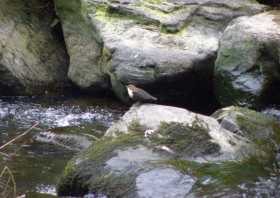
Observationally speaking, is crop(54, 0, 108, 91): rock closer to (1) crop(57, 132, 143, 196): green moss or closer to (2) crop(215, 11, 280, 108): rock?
(2) crop(215, 11, 280, 108): rock

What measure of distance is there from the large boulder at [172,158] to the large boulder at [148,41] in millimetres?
2044

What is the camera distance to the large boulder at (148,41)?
7957 millimetres

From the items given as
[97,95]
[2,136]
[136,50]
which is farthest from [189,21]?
[2,136]

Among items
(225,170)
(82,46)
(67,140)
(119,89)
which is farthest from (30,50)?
(225,170)

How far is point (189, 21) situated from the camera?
344 inches

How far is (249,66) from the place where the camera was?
7.67 meters

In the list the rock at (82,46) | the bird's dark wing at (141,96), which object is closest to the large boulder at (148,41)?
the rock at (82,46)

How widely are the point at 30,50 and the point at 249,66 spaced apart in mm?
3524

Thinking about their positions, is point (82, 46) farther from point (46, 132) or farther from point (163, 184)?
point (163, 184)

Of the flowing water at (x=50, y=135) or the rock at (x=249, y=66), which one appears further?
the rock at (x=249, y=66)

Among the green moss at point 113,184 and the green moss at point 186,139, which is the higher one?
the green moss at point 186,139

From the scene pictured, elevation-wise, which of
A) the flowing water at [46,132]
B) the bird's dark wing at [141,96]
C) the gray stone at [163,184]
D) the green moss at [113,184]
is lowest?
the flowing water at [46,132]

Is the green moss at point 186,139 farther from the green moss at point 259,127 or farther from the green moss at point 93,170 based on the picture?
the green moss at point 259,127

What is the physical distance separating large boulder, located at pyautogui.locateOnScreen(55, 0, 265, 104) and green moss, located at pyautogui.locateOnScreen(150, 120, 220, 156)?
245cm
